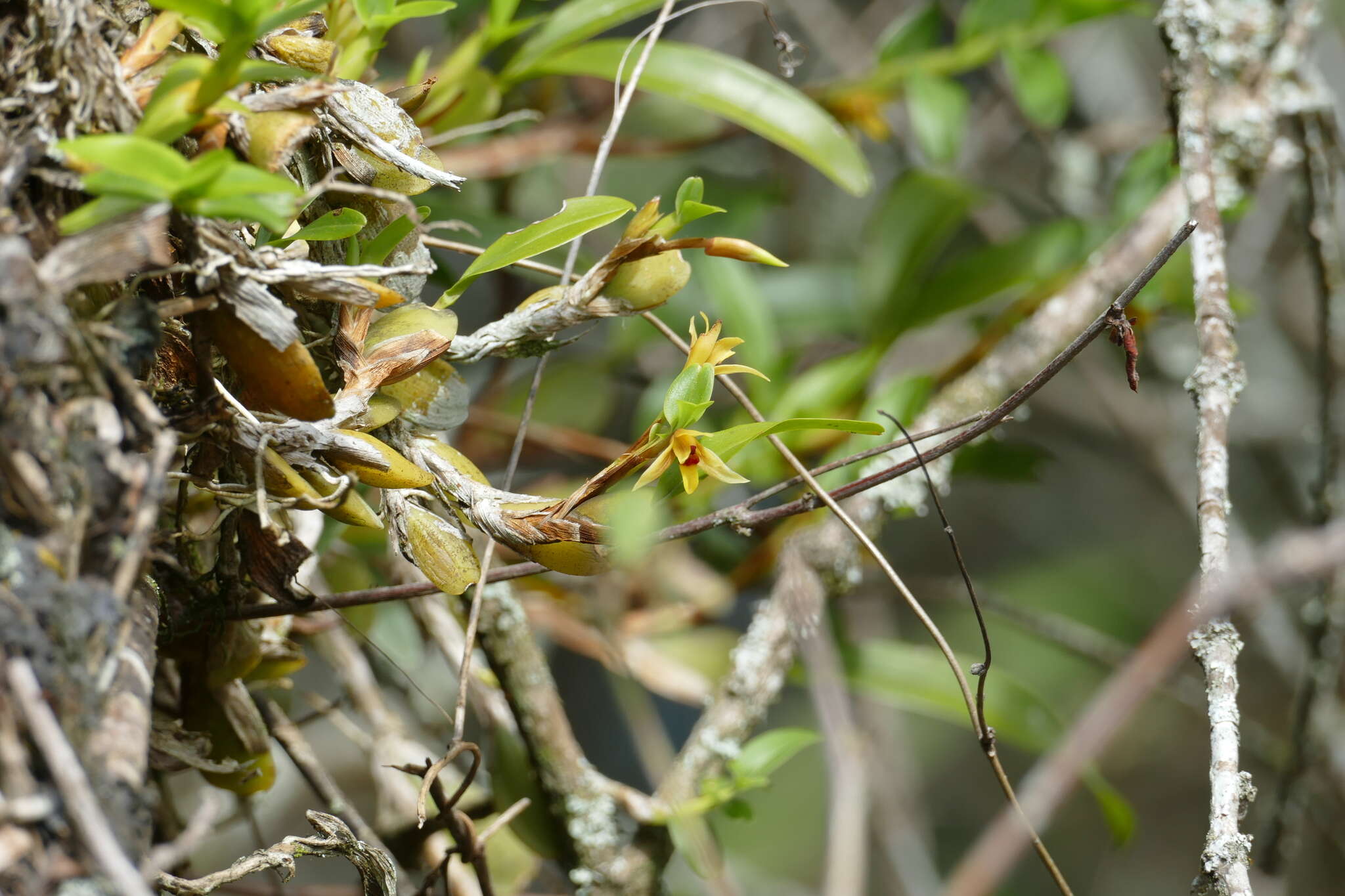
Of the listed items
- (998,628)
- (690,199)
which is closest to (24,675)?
(690,199)

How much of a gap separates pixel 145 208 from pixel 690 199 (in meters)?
0.17

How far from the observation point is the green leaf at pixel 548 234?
339mm

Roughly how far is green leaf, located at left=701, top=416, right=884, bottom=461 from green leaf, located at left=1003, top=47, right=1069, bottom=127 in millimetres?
520

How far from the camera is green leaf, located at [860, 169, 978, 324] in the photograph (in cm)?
78

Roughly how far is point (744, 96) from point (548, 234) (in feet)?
0.84

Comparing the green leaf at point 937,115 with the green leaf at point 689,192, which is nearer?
the green leaf at point 689,192

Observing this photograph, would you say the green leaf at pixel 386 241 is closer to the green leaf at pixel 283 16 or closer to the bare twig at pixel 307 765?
the green leaf at pixel 283 16

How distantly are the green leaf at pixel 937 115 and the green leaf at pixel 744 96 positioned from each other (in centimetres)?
21

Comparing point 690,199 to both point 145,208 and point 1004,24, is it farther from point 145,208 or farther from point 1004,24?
point 1004,24

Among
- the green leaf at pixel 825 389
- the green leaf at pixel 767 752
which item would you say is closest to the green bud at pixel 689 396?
the green leaf at pixel 767 752

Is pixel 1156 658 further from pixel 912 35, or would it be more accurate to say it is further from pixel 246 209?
pixel 912 35

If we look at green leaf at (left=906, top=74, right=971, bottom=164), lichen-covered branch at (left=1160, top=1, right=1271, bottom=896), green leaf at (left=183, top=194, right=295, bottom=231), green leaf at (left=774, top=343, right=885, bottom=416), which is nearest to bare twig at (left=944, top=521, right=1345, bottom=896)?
lichen-covered branch at (left=1160, top=1, right=1271, bottom=896)

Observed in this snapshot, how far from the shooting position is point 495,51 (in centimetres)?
77

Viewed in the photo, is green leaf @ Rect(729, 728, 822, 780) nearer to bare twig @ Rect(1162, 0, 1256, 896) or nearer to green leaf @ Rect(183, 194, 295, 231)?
bare twig @ Rect(1162, 0, 1256, 896)
